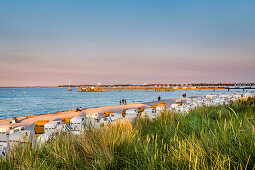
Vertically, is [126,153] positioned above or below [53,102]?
above

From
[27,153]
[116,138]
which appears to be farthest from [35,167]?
[116,138]

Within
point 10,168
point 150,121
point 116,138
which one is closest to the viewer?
point 10,168

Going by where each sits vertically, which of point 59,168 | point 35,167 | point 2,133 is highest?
point 35,167

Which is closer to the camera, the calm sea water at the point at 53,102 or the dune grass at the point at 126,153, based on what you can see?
the dune grass at the point at 126,153

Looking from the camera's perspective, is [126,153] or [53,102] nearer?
→ [126,153]

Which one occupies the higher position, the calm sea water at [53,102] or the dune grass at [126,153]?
the dune grass at [126,153]

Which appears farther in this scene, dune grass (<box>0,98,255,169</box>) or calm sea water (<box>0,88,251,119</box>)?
calm sea water (<box>0,88,251,119</box>)

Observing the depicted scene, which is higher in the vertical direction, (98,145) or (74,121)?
(98,145)

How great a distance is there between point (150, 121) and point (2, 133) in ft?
20.3

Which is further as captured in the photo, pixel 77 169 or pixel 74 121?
pixel 74 121

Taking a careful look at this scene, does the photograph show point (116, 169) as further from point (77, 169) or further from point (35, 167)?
point (35, 167)

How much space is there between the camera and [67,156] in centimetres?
293

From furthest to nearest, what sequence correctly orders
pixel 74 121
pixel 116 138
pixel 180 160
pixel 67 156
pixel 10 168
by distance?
pixel 74 121 < pixel 116 138 < pixel 67 156 < pixel 10 168 < pixel 180 160

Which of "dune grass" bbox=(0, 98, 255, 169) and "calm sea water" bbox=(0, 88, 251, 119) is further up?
"dune grass" bbox=(0, 98, 255, 169)
